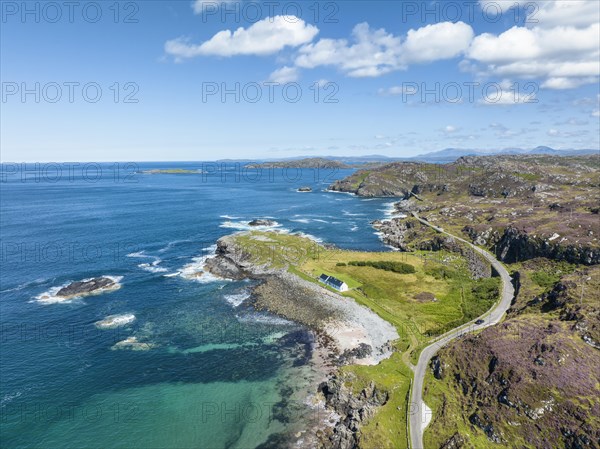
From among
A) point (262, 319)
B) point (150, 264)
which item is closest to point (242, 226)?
point (150, 264)

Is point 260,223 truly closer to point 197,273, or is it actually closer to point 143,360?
point 197,273

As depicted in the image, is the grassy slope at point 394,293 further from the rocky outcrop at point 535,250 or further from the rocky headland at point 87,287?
the rocky headland at point 87,287

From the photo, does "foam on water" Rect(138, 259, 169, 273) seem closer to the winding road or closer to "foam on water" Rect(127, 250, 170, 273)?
"foam on water" Rect(127, 250, 170, 273)

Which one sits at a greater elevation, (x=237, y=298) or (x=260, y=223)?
(x=260, y=223)

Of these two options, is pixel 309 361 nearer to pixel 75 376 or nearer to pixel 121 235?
pixel 75 376

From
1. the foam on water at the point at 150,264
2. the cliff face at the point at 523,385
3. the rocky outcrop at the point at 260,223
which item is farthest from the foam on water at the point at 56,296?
the cliff face at the point at 523,385

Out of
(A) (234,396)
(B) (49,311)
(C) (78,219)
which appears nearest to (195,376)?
(A) (234,396)

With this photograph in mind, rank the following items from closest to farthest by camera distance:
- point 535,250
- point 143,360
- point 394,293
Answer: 1. point 143,360
2. point 394,293
3. point 535,250
